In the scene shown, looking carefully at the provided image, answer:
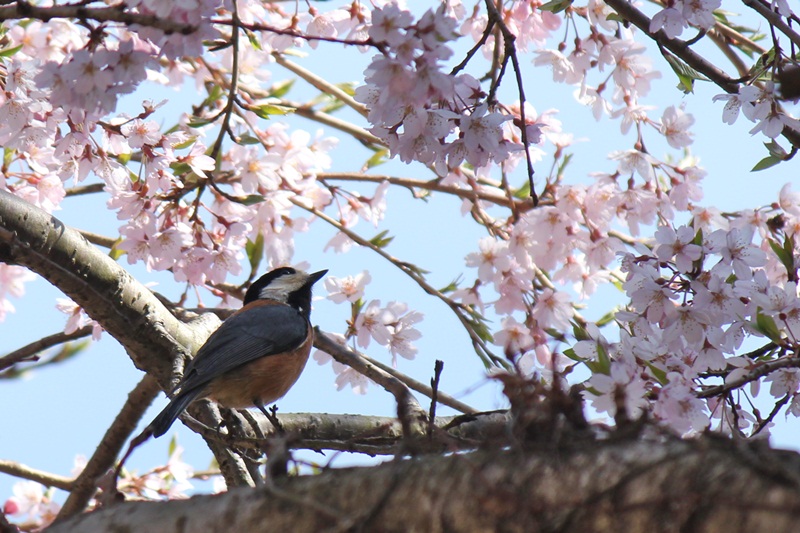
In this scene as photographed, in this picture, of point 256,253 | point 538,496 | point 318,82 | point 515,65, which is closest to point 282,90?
point 318,82

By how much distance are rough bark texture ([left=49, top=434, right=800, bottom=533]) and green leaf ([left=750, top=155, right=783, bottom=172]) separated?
6.07ft

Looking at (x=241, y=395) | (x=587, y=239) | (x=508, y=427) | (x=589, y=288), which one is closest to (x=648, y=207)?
(x=587, y=239)

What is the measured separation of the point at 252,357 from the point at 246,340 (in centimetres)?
9

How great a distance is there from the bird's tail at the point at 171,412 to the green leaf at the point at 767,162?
87.8 inches

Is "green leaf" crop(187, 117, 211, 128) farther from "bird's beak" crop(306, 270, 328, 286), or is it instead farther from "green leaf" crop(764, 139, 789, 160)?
"green leaf" crop(764, 139, 789, 160)

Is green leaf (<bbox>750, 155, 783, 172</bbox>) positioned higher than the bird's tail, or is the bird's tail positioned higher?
green leaf (<bbox>750, 155, 783, 172</bbox>)

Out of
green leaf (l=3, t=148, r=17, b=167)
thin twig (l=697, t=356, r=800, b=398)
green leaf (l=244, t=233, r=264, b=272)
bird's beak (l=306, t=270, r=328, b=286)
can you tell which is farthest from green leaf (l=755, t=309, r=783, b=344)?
green leaf (l=3, t=148, r=17, b=167)

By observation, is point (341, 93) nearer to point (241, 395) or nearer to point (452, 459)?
point (241, 395)

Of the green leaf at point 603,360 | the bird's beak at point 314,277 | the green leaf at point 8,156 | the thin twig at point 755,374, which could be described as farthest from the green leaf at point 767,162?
the green leaf at point 8,156

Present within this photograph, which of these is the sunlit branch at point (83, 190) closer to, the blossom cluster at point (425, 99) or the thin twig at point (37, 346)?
the thin twig at point (37, 346)

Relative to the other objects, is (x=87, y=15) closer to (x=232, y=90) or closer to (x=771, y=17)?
(x=232, y=90)

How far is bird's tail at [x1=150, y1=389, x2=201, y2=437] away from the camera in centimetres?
Answer: 325

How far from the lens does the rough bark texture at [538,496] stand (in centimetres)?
131

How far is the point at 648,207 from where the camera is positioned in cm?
389
